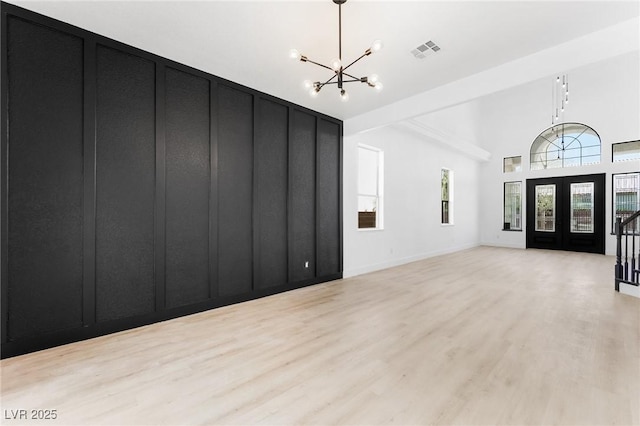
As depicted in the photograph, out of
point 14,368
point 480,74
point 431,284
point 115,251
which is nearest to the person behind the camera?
point 14,368

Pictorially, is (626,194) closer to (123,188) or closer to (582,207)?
(582,207)

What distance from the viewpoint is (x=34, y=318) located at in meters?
2.72

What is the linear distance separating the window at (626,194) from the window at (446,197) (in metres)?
4.46

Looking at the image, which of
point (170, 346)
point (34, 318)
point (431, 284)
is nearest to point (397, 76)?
point (431, 284)

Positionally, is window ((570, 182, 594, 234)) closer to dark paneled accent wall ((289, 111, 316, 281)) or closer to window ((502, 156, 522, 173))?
window ((502, 156, 522, 173))

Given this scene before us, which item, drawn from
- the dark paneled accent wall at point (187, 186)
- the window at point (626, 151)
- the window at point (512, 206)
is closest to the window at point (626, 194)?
the window at point (626, 151)

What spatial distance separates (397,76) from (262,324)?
3640 mm

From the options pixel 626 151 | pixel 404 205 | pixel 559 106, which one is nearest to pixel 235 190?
pixel 404 205

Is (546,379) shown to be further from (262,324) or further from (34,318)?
(34,318)

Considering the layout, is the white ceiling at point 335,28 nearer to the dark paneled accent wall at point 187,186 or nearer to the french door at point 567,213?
the dark paneled accent wall at point 187,186

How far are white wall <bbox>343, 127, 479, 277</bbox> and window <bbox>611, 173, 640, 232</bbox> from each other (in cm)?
409

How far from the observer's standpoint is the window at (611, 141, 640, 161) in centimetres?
848

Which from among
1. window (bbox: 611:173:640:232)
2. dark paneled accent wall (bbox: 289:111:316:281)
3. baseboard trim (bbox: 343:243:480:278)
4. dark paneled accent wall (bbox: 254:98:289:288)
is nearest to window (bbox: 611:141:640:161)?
window (bbox: 611:173:640:232)

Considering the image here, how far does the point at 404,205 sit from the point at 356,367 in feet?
18.5
